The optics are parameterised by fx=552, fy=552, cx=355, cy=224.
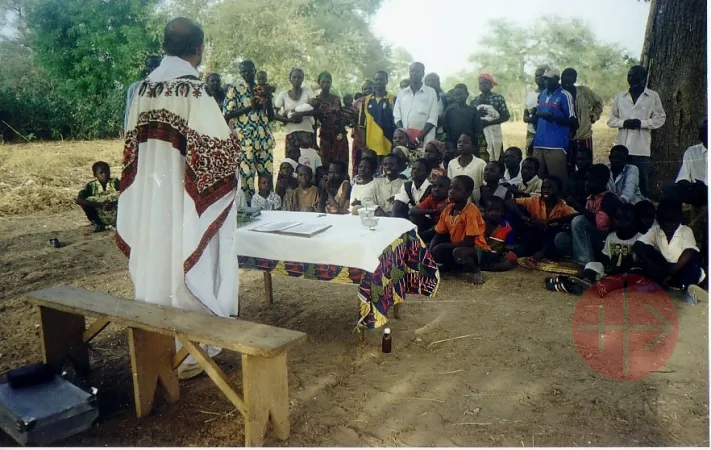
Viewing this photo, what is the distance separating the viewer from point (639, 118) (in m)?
5.62

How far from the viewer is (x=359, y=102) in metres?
7.17

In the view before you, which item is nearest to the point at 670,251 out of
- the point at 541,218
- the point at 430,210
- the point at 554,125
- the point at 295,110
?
the point at 541,218

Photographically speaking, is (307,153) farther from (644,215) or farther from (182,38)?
(182,38)

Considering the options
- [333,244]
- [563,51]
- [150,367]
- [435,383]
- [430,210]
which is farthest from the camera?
[563,51]

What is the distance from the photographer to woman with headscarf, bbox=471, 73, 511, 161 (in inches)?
257

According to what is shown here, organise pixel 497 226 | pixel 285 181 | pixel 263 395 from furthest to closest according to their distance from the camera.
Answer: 1. pixel 285 181
2. pixel 497 226
3. pixel 263 395

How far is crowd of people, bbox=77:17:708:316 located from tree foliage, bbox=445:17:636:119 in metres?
0.38

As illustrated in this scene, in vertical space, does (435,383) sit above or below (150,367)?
below

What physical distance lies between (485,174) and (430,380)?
292cm

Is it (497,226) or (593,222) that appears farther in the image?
(497,226)

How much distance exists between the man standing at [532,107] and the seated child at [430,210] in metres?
1.89

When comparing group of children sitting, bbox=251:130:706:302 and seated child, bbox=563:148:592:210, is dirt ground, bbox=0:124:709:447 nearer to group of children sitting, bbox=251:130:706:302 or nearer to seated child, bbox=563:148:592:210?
group of children sitting, bbox=251:130:706:302

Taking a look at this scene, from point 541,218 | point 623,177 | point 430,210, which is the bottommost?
point 541,218

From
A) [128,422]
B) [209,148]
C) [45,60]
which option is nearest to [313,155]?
[45,60]
